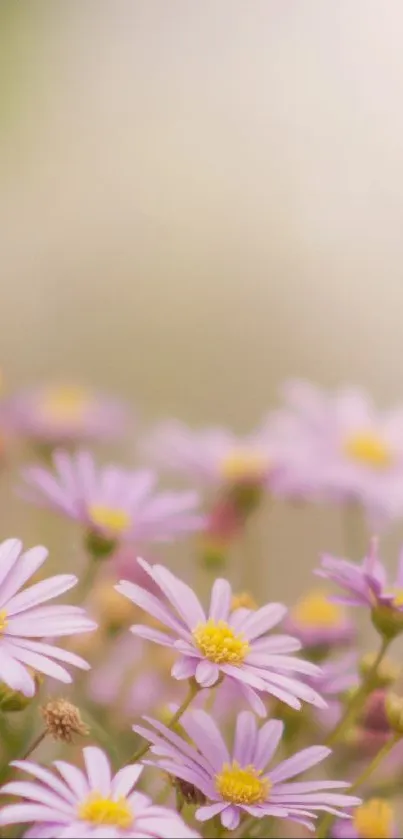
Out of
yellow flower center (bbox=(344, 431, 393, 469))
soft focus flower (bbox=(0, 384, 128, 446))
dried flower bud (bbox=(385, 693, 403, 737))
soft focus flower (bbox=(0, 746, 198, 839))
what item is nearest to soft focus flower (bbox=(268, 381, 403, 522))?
yellow flower center (bbox=(344, 431, 393, 469))

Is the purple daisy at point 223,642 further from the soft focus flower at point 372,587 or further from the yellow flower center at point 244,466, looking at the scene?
the yellow flower center at point 244,466

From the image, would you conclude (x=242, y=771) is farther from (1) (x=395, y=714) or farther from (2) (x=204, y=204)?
(2) (x=204, y=204)

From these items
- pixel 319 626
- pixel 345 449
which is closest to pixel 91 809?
pixel 319 626

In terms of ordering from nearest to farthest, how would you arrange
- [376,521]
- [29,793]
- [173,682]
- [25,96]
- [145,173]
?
[29,793] → [173,682] → [376,521] → [25,96] → [145,173]

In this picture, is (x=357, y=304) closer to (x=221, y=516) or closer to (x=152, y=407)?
(x=152, y=407)

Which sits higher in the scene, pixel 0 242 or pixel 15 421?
pixel 0 242

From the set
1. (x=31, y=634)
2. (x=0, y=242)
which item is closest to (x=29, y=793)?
(x=31, y=634)

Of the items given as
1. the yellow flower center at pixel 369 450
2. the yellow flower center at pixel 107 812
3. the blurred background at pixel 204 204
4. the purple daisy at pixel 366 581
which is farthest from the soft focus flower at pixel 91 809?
the blurred background at pixel 204 204
